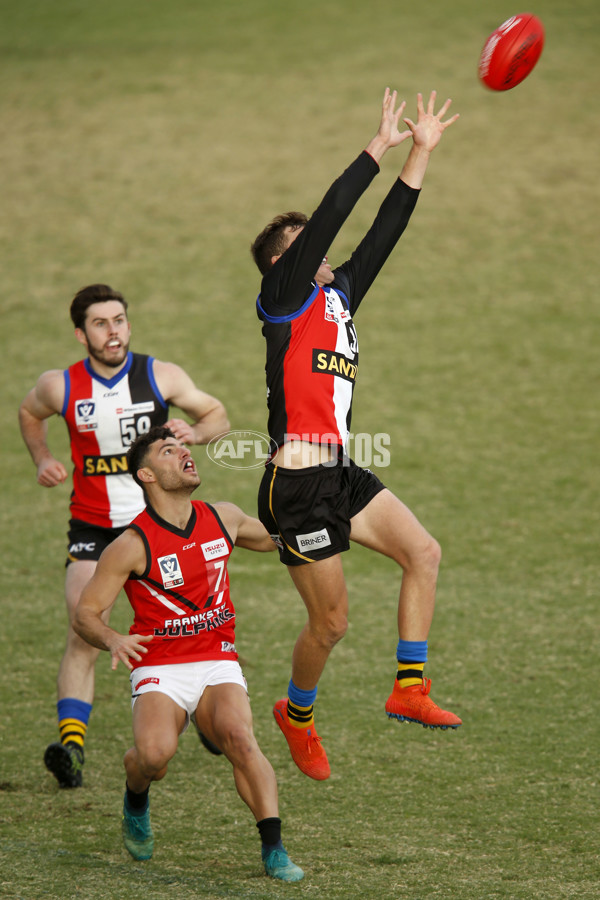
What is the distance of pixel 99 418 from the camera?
6102 mm

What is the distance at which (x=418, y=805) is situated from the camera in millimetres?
5566

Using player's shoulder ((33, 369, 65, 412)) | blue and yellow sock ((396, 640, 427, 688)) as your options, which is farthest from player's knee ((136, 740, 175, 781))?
player's shoulder ((33, 369, 65, 412))

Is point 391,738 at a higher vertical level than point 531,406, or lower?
lower

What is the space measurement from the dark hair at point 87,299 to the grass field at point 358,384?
2513 mm

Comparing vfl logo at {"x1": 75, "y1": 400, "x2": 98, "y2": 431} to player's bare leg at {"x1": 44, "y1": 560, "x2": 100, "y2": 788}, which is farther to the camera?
vfl logo at {"x1": 75, "y1": 400, "x2": 98, "y2": 431}

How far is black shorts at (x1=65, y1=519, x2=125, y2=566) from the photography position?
606cm

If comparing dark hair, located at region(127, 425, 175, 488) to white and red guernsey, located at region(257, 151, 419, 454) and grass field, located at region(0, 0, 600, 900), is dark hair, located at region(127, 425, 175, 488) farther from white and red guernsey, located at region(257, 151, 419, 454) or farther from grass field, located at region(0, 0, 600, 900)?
grass field, located at region(0, 0, 600, 900)

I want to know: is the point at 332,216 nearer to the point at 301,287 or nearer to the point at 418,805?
the point at 301,287

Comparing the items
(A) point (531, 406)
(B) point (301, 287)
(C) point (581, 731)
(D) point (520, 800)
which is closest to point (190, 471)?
(B) point (301, 287)

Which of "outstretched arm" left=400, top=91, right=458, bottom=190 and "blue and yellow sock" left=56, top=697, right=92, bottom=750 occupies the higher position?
"outstretched arm" left=400, top=91, right=458, bottom=190

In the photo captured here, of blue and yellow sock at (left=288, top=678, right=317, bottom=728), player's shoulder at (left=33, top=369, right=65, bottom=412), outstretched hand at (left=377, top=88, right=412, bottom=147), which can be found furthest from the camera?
player's shoulder at (left=33, top=369, right=65, bottom=412)

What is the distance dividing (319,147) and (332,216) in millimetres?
13920

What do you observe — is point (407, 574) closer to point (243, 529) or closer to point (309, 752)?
point (243, 529)

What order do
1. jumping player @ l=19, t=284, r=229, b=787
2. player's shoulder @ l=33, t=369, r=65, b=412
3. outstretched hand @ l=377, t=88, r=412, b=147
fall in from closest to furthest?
outstretched hand @ l=377, t=88, r=412, b=147, jumping player @ l=19, t=284, r=229, b=787, player's shoulder @ l=33, t=369, r=65, b=412
